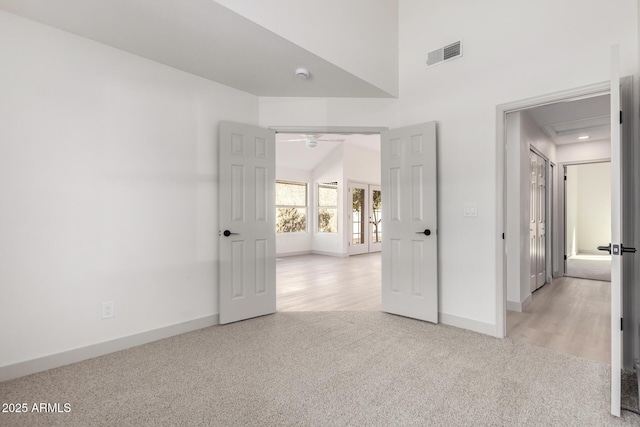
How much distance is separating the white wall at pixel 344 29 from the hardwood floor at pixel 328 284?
2.63 metres

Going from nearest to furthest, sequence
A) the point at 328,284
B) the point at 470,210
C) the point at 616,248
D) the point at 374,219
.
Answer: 1. the point at 616,248
2. the point at 470,210
3. the point at 328,284
4. the point at 374,219

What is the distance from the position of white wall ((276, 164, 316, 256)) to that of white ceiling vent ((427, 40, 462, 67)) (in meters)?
5.65

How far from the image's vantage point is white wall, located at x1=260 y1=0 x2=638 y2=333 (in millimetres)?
2604

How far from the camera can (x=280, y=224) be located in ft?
29.3

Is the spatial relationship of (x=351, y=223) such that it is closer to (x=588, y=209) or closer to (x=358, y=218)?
(x=358, y=218)

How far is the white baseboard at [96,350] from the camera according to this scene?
231 cm

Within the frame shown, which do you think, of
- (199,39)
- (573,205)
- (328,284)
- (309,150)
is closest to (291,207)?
(309,150)

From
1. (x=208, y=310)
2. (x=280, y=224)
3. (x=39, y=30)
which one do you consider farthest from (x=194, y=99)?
(x=280, y=224)

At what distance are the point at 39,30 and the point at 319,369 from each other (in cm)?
323

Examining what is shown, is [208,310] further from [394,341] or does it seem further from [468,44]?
[468,44]

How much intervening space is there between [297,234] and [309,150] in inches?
93.0

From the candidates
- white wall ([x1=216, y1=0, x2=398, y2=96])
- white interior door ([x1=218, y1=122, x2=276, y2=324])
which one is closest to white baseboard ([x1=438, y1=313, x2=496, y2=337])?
white interior door ([x1=218, y1=122, x2=276, y2=324])

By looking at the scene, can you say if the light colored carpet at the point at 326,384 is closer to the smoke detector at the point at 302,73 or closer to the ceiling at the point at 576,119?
the smoke detector at the point at 302,73

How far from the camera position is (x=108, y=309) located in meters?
2.73
